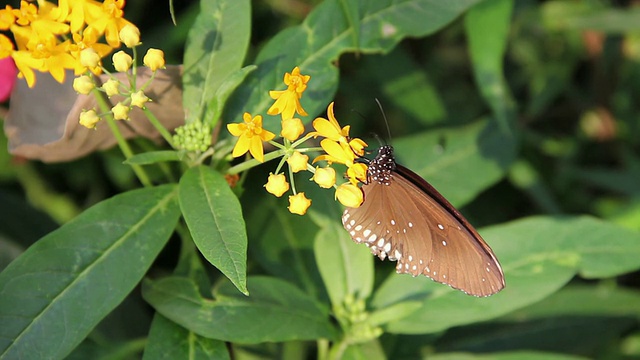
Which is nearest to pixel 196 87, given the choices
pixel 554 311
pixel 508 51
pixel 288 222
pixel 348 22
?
pixel 348 22

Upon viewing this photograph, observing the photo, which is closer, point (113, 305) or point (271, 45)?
point (113, 305)

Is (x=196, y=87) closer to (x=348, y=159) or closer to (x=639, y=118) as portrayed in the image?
(x=348, y=159)

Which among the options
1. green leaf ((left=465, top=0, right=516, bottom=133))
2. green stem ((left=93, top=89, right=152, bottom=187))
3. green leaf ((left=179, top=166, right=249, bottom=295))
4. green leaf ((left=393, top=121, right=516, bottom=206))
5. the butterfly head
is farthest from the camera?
green leaf ((left=465, top=0, right=516, bottom=133))

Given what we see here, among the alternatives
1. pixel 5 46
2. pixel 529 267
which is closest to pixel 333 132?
pixel 5 46

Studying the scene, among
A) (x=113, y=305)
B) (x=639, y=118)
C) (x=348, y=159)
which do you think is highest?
(x=639, y=118)

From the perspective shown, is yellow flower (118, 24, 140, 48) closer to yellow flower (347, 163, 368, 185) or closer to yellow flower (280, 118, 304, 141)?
yellow flower (280, 118, 304, 141)

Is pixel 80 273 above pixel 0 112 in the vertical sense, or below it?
below

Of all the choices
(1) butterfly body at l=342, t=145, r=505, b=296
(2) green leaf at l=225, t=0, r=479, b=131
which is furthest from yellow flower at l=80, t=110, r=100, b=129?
(1) butterfly body at l=342, t=145, r=505, b=296
